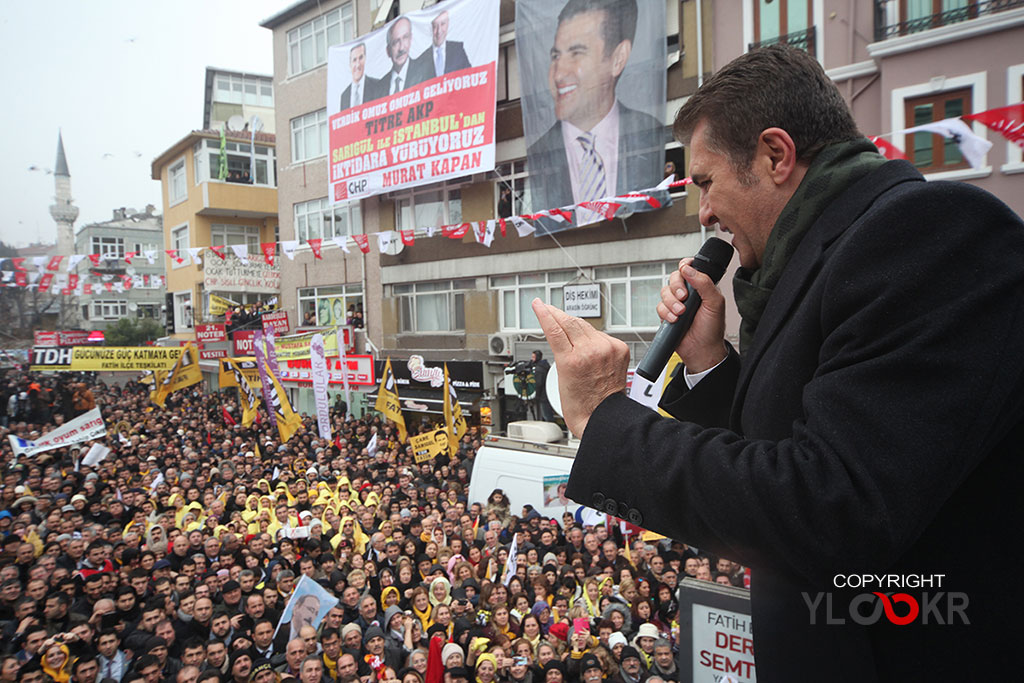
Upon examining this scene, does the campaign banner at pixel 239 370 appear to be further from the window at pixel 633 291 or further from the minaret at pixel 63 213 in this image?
the minaret at pixel 63 213

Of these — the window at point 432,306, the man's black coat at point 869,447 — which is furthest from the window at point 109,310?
the man's black coat at point 869,447

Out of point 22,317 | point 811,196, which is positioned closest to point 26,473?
point 811,196

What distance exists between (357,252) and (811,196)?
22.7m

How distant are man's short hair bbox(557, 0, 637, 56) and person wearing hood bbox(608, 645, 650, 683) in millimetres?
13863

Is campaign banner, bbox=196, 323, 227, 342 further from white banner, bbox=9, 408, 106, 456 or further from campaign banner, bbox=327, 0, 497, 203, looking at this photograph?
white banner, bbox=9, 408, 106, 456

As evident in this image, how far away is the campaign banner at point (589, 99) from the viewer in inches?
605

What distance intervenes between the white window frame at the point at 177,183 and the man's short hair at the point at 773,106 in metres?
36.6

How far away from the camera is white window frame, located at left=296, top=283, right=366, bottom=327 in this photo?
2325 centimetres

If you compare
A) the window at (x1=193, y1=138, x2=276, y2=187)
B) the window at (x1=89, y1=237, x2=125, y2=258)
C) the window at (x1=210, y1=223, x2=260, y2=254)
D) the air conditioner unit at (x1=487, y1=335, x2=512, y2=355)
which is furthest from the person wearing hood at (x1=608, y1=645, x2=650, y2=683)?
the window at (x1=89, y1=237, x2=125, y2=258)

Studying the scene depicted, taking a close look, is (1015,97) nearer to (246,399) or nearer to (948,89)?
(948,89)

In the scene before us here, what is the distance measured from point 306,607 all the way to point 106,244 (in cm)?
6273

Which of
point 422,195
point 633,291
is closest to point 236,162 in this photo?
point 422,195

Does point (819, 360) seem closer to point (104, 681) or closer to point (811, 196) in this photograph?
point (811, 196)

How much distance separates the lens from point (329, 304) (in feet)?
78.9
